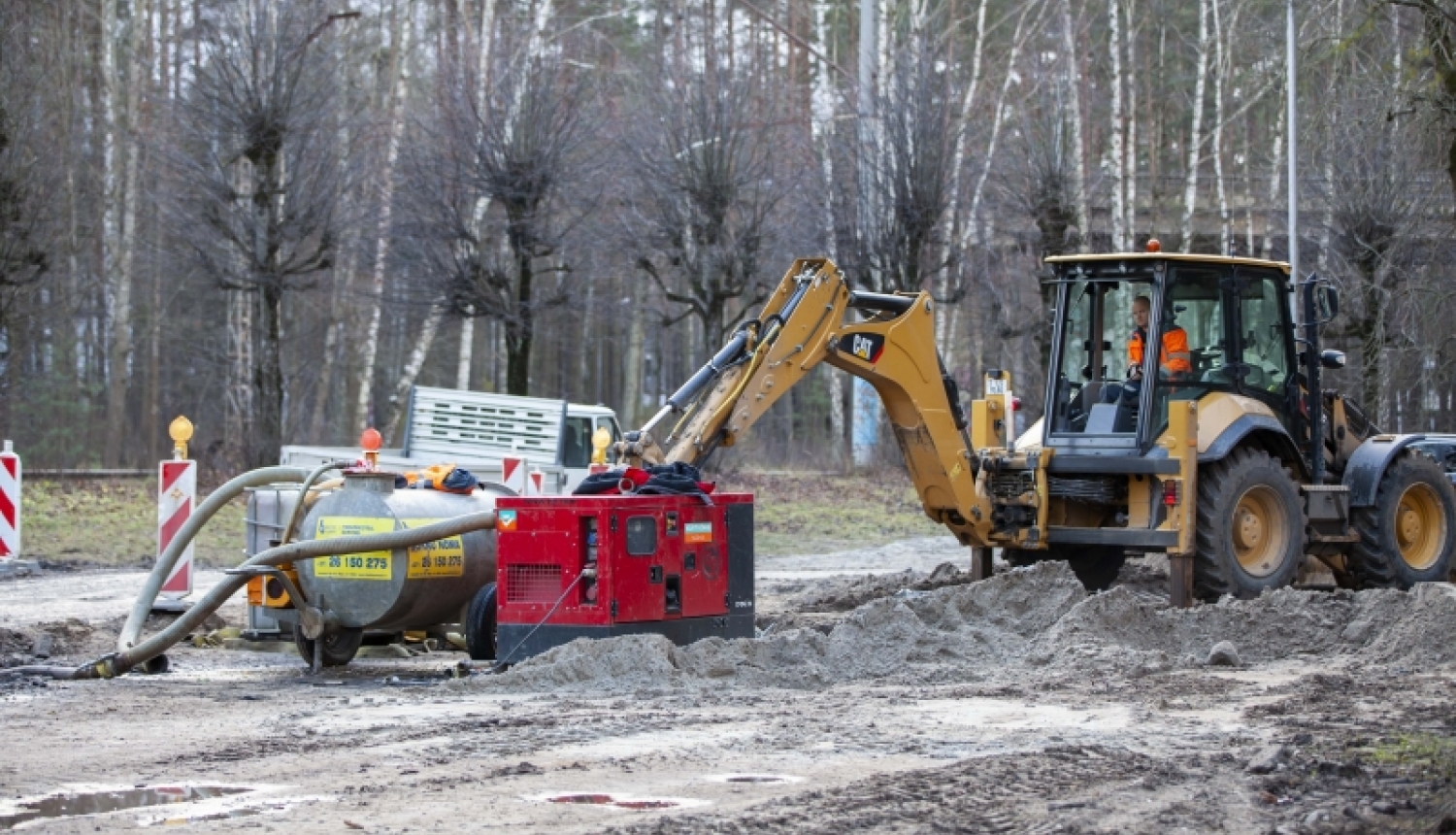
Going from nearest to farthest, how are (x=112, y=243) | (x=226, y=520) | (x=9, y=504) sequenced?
1. (x=9, y=504)
2. (x=226, y=520)
3. (x=112, y=243)

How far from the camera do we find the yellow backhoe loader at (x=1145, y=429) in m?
13.2

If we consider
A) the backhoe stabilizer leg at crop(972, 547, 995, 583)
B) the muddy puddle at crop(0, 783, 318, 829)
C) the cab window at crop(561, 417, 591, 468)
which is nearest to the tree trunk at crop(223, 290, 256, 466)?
the cab window at crop(561, 417, 591, 468)

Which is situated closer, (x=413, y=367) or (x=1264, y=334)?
(x=1264, y=334)

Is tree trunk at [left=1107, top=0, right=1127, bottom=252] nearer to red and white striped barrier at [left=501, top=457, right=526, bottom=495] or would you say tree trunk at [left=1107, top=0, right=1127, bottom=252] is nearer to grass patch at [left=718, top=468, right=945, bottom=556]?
grass patch at [left=718, top=468, right=945, bottom=556]

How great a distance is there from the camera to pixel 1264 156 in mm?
37812

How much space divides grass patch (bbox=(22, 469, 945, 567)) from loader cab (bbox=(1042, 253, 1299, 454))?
27.7 ft

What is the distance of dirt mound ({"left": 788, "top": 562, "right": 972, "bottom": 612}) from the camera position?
15.1m

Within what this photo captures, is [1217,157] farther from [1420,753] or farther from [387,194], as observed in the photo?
[1420,753]

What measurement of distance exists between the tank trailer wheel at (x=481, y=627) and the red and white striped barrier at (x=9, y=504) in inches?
320

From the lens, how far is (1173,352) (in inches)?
544

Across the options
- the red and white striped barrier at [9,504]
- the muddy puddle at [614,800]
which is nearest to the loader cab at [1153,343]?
the muddy puddle at [614,800]

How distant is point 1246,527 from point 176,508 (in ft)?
27.5

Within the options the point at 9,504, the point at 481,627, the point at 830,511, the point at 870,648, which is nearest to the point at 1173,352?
the point at 870,648

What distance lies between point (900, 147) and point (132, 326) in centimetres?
2252
